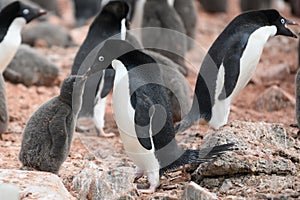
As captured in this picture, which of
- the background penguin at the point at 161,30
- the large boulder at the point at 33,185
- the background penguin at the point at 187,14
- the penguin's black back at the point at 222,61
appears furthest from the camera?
the background penguin at the point at 187,14

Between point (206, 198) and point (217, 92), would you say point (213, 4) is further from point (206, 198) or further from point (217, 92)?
point (206, 198)

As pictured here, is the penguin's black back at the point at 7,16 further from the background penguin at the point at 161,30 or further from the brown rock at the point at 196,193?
the brown rock at the point at 196,193

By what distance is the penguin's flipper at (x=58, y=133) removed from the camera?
5062 millimetres

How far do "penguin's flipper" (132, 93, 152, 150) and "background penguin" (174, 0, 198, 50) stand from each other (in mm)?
5869

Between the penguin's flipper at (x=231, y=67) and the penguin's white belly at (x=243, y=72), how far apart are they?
0.09 feet

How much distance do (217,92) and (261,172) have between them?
4.60ft

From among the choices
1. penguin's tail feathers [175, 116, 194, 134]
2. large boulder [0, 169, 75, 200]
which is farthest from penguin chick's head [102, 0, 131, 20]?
large boulder [0, 169, 75, 200]

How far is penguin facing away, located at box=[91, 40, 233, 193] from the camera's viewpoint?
4.64 m

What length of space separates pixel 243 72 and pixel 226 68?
16 centimetres

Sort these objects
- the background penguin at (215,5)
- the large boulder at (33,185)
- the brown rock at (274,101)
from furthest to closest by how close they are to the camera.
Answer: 1. the background penguin at (215,5)
2. the brown rock at (274,101)
3. the large boulder at (33,185)

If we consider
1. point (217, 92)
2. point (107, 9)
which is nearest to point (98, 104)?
point (107, 9)

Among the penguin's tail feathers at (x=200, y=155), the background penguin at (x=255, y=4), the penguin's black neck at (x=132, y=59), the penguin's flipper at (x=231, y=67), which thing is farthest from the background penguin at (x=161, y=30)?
the background penguin at (x=255, y=4)

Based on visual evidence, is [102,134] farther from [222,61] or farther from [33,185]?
[33,185]

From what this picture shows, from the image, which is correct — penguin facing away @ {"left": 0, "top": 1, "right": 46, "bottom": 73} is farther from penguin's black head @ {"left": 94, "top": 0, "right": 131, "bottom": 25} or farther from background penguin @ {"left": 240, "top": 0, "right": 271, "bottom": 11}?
background penguin @ {"left": 240, "top": 0, "right": 271, "bottom": 11}
